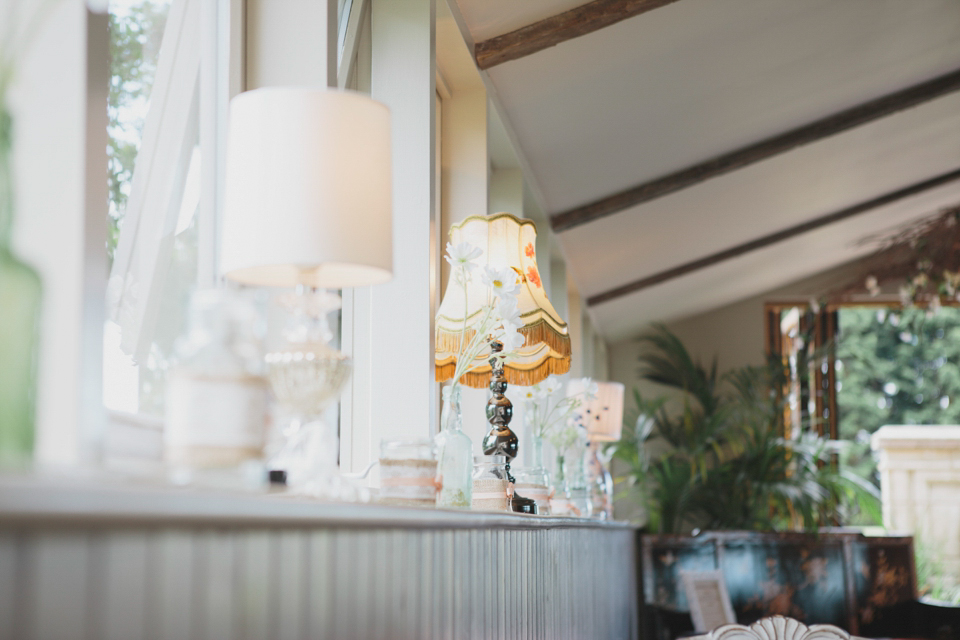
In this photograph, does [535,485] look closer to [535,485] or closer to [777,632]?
[535,485]

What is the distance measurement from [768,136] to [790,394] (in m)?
3.37

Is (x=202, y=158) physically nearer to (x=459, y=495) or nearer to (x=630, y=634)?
(x=459, y=495)

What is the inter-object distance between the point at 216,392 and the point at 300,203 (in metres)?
0.34

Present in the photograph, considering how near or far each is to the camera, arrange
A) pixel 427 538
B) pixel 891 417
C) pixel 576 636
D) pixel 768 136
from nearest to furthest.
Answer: pixel 427 538 → pixel 576 636 → pixel 768 136 → pixel 891 417

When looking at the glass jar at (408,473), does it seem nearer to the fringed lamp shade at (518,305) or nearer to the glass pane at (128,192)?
the glass pane at (128,192)

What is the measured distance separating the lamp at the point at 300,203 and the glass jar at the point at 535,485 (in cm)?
156

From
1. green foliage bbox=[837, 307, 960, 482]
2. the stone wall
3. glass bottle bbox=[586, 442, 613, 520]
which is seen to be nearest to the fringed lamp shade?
glass bottle bbox=[586, 442, 613, 520]

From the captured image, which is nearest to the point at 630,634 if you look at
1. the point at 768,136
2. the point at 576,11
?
the point at 768,136

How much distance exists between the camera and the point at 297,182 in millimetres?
1173


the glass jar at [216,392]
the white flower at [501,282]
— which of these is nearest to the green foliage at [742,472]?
the white flower at [501,282]

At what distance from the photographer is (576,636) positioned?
2.79 metres

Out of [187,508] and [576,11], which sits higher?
[576,11]

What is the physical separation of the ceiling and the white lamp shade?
72.0 inches

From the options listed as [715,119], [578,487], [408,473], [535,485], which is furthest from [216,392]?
[715,119]
